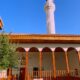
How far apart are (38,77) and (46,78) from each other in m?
1.22

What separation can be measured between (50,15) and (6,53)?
17.7 m

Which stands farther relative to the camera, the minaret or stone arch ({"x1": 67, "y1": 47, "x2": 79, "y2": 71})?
the minaret

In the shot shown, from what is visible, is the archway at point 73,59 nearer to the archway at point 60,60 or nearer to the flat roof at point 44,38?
the archway at point 60,60

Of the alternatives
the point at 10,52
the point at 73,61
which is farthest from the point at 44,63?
the point at 10,52

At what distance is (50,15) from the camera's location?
33125mm

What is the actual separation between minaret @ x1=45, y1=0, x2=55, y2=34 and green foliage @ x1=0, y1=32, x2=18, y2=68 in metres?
15.2

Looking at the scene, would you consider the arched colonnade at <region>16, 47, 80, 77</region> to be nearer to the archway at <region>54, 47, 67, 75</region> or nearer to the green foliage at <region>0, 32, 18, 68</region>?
the archway at <region>54, 47, 67, 75</region>

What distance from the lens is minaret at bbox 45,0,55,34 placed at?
106 ft

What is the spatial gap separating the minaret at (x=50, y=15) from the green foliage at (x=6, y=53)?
15.2 meters

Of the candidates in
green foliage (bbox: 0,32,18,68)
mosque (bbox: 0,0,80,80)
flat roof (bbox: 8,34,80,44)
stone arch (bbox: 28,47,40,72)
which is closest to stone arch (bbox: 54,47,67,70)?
mosque (bbox: 0,0,80,80)

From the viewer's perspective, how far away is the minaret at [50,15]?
106ft

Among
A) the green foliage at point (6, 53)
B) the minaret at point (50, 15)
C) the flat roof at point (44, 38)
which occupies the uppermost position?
the minaret at point (50, 15)

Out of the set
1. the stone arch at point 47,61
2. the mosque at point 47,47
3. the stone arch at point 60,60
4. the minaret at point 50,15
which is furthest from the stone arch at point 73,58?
the minaret at point 50,15

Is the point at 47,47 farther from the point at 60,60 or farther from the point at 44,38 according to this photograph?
the point at 60,60
